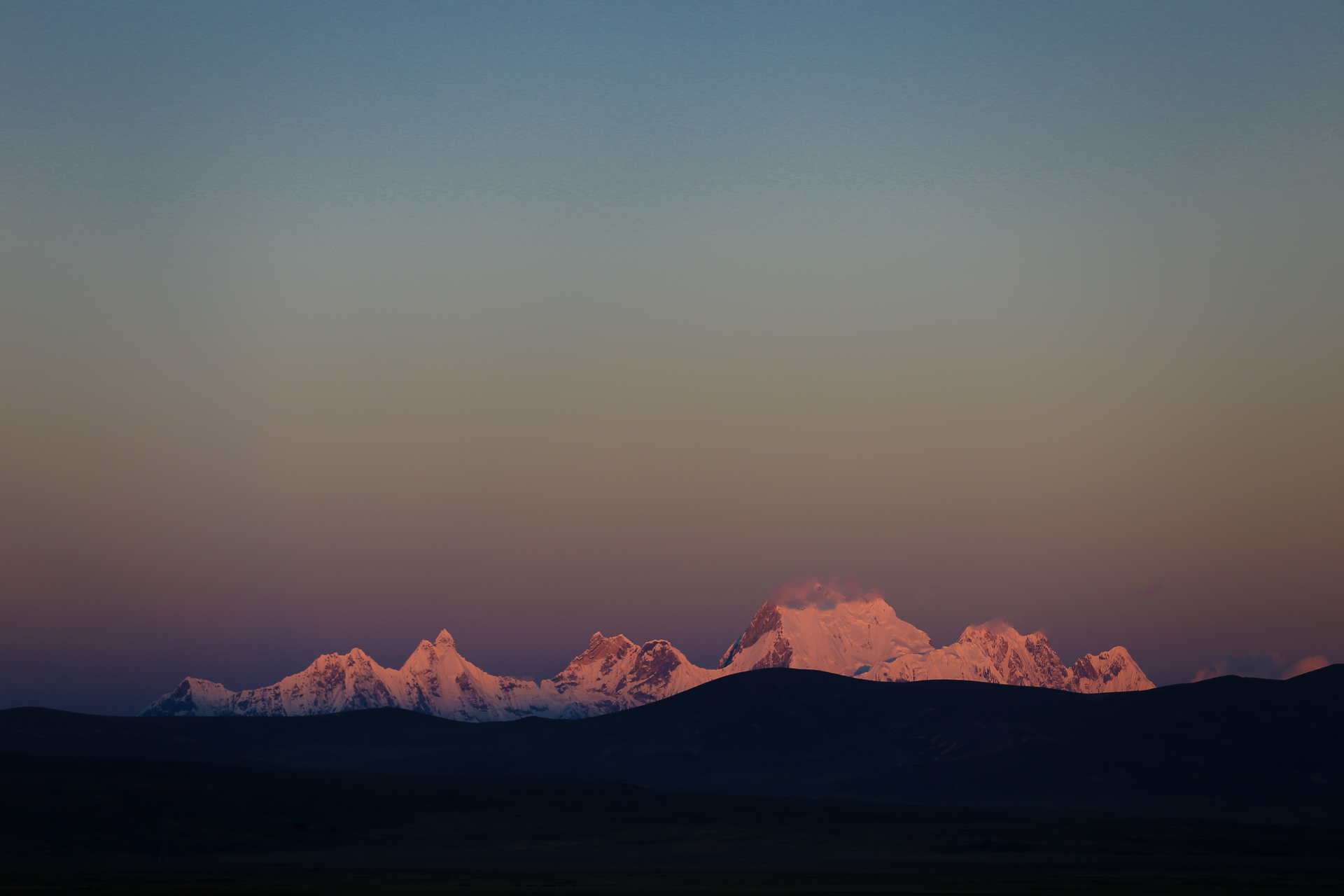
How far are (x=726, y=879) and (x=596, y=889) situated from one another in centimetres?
2705

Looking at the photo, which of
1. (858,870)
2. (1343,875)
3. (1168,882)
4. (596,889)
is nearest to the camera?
(596,889)

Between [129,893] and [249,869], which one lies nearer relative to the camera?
[129,893]

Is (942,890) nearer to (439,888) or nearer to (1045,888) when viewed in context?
(1045,888)

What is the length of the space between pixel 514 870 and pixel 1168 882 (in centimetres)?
7963

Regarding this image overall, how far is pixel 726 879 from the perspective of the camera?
171250 mm

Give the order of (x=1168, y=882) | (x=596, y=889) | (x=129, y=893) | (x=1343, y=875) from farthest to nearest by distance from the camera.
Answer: (x=1343, y=875) < (x=1168, y=882) < (x=596, y=889) < (x=129, y=893)

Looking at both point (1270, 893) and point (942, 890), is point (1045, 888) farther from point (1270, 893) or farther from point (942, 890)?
point (1270, 893)

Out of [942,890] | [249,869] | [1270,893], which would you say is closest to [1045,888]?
[942,890]

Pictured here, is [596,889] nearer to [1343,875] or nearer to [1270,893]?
[1270,893]

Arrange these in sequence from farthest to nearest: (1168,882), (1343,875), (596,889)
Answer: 1. (1343,875)
2. (1168,882)
3. (596,889)

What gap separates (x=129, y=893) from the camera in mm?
138375

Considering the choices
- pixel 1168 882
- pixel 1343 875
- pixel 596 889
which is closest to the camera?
pixel 596 889

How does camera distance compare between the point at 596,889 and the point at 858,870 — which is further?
the point at 858,870

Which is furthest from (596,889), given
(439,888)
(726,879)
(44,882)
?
(44,882)
